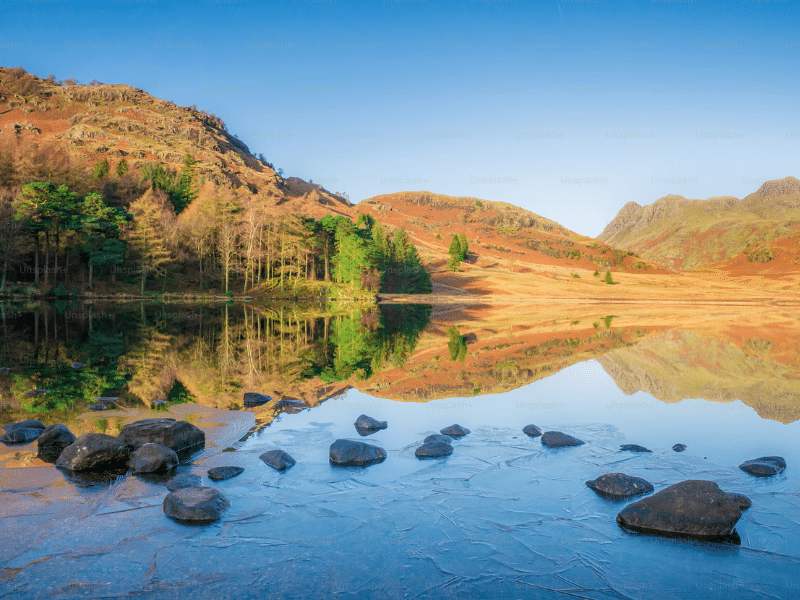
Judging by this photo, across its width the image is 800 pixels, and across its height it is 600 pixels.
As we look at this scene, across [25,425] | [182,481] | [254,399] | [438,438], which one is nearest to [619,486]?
[438,438]

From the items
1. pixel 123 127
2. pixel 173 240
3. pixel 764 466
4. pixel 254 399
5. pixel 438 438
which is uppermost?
pixel 123 127

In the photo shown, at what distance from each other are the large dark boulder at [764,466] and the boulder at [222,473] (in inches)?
353

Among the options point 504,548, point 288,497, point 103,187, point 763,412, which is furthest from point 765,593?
point 103,187

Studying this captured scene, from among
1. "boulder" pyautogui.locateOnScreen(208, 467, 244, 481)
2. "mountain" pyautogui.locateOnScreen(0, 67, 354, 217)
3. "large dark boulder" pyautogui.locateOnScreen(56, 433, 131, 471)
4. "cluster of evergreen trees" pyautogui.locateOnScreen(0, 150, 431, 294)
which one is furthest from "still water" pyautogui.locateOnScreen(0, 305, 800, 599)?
"mountain" pyautogui.locateOnScreen(0, 67, 354, 217)

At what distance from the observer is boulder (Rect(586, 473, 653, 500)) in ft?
25.6

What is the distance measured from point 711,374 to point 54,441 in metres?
20.6

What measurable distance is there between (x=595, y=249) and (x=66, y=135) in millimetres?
163849

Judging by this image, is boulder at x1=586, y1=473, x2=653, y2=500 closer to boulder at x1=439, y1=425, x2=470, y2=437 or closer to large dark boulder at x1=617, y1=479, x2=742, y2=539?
large dark boulder at x1=617, y1=479, x2=742, y2=539

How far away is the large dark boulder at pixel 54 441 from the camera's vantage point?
9.22 meters

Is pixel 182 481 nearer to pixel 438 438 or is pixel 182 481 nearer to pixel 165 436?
pixel 165 436

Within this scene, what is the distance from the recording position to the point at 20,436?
32.5ft

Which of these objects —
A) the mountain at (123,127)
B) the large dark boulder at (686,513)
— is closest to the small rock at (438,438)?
the large dark boulder at (686,513)

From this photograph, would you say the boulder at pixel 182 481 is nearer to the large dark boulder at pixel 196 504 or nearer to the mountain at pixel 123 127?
the large dark boulder at pixel 196 504

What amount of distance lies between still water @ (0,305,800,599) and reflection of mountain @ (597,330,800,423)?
0.57 feet
